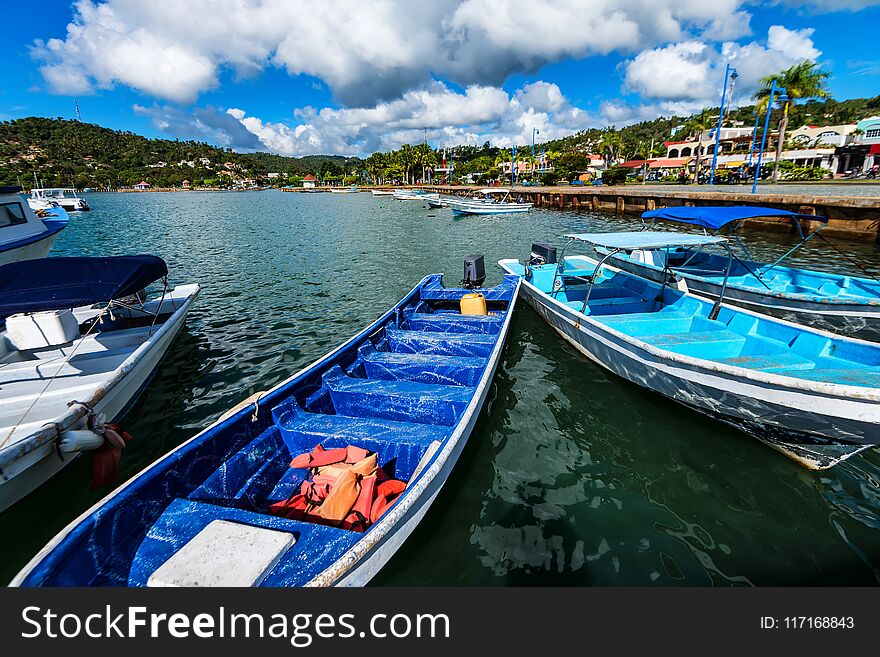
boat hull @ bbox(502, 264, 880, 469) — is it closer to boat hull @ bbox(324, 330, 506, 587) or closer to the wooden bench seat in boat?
the wooden bench seat in boat

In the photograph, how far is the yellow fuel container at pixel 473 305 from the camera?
421 inches

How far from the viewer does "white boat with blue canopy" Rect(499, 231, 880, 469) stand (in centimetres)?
504

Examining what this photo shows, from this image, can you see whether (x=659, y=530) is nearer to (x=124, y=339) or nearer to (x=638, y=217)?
(x=124, y=339)

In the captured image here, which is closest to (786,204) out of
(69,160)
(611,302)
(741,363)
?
(611,302)

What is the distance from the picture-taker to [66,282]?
6.95 metres

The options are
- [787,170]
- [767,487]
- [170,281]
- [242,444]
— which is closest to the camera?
[242,444]

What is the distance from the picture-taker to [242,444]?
17.1 feet

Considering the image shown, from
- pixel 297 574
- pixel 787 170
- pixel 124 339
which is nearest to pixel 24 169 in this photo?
pixel 124 339

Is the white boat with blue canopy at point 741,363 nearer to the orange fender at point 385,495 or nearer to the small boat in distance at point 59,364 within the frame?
the orange fender at point 385,495

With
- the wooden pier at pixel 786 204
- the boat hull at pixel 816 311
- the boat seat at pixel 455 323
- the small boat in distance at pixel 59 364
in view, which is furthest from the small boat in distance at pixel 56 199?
the wooden pier at pixel 786 204

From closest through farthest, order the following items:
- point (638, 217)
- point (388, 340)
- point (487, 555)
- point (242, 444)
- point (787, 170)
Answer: point (487, 555)
point (242, 444)
point (388, 340)
point (638, 217)
point (787, 170)

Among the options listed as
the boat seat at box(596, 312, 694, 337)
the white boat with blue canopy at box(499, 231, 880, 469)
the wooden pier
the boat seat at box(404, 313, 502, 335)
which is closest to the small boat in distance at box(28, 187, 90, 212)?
the boat seat at box(404, 313, 502, 335)

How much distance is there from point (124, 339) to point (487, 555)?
9754mm

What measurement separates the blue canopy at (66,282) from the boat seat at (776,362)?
438 inches
